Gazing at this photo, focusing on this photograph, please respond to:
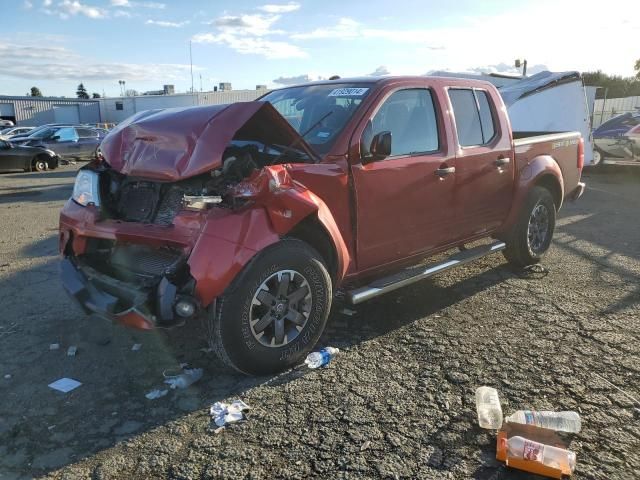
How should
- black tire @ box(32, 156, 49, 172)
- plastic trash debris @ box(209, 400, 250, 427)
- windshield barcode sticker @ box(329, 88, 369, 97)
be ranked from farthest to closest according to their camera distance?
black tire @ box(32, 156, 49, 172) < windshield barcode sticker @ box(329, 88, 369, 97) < plastic trash debris @ box(209, 400, 250, 427)

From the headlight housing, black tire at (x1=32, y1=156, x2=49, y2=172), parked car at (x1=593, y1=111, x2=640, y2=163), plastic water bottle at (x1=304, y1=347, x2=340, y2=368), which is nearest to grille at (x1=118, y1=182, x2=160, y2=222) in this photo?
the headlight housing

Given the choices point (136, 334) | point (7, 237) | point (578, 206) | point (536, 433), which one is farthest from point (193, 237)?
point (578, 206)

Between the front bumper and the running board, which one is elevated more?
the front bumper

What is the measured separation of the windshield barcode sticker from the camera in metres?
4.10

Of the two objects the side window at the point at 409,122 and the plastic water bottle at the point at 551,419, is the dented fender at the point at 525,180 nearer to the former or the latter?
the side window at the point at 409,122

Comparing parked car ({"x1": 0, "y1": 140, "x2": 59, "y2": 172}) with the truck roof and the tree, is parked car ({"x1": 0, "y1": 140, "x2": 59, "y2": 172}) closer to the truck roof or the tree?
the truck roof

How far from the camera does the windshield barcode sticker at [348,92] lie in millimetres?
4102

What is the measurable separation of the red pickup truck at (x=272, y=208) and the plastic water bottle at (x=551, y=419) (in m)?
1.32

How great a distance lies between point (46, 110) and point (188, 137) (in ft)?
204

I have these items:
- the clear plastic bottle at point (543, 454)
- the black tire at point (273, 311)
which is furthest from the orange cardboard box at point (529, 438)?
the black tire at point (273, 311)

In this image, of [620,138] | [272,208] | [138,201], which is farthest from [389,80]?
[620,138]

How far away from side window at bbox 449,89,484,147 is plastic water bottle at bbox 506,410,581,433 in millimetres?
2514

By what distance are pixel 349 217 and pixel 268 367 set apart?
3.95 ft

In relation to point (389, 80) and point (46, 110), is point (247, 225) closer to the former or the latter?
point (389, 80)
